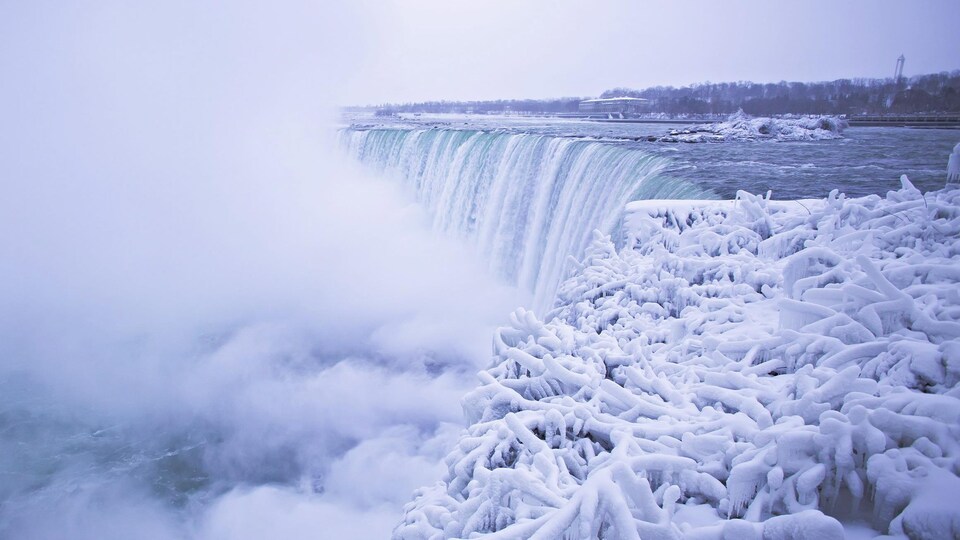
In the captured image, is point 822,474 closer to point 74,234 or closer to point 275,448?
point 275,448

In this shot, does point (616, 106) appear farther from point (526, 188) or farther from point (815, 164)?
point (815, 164)

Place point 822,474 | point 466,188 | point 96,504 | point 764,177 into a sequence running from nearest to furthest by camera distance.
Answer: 1. point 822,474
2. point 96,504
3. point 764,177
4. point 466,188


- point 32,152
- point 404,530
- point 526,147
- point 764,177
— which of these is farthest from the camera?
point 32,152

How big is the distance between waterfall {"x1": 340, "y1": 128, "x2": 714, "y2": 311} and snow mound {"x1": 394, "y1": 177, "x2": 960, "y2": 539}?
13.6 ft

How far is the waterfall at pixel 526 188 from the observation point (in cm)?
1048

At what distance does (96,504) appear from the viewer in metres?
9.45

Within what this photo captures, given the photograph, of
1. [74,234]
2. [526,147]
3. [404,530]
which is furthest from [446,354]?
[74,234]

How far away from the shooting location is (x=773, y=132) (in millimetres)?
20688

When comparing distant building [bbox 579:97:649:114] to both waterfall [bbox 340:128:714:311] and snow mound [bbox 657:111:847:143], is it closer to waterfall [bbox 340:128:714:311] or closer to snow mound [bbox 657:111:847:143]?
snow mound [bbox 657:111:847:143]

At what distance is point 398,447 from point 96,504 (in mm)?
5303

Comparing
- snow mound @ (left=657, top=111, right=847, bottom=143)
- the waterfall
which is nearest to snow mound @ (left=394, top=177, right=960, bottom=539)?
the waterfall

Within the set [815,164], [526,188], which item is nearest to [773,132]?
[815,164]

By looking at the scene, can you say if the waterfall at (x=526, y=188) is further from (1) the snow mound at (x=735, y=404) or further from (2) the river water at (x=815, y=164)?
(1) the snow mound at (x=735, y=404)

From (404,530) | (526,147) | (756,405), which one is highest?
(526,147)
